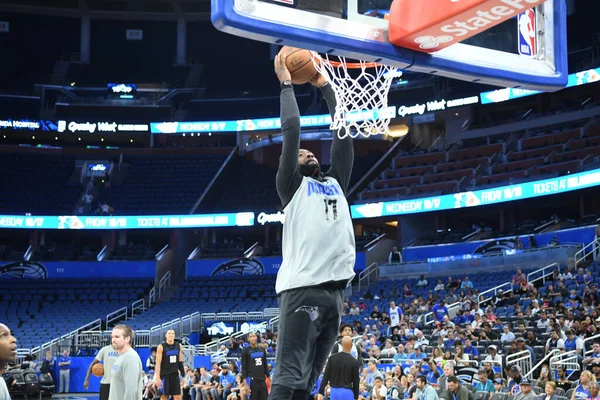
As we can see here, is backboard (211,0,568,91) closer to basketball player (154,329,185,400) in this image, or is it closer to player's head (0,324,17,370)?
player's head (0,324,17,370)

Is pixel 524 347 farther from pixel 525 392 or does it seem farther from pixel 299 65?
pixel 299 65

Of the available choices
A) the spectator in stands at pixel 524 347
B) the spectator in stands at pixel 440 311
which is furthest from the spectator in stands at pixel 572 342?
the spectator in stands at pixel 440 311

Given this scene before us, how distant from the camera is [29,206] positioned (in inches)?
1463

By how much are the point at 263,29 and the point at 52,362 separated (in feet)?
73.5

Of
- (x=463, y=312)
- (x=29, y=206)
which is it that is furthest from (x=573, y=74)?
(x=29, y=206)

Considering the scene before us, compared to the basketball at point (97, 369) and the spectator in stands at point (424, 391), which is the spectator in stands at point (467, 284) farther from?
the basketball at point (97, 369)

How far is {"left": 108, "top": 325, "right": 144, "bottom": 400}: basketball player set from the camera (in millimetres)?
7352

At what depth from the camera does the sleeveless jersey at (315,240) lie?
4.24 meters

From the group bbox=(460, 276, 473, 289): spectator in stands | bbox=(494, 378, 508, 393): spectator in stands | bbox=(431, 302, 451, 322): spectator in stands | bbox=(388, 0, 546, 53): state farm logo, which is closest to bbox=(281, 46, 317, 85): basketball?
bbox=(388, 0, 546, 53): state farm logo

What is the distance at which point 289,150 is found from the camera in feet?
14.1

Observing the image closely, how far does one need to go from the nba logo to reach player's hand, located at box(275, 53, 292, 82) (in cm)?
218

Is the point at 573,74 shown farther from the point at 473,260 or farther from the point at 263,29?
the point at 263,29

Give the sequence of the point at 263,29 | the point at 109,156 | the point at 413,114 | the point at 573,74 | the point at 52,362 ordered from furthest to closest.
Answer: the point at 109,156, the point at 413,114, the point at 573,74, the point at 52,362, the point at 263,29

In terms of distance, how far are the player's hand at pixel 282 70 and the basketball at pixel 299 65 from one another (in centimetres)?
7
